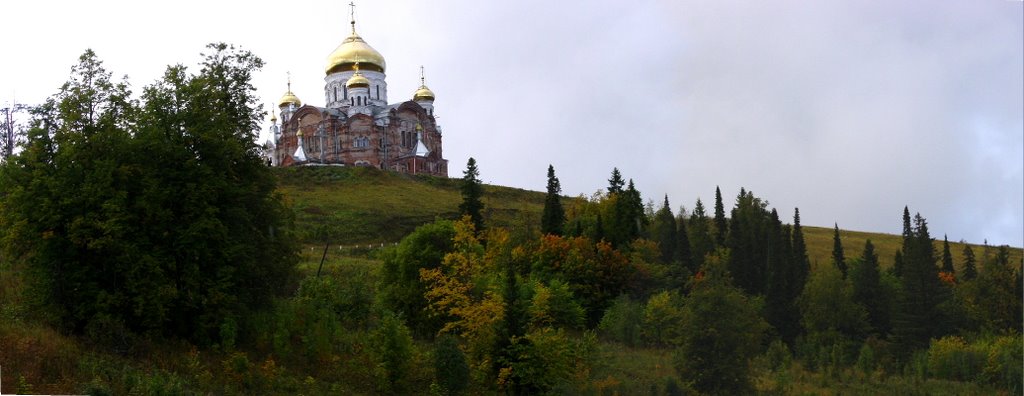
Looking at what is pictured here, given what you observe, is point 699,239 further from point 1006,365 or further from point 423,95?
point 423,95

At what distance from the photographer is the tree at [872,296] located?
48.4m

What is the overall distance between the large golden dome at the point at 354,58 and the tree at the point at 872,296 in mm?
48573

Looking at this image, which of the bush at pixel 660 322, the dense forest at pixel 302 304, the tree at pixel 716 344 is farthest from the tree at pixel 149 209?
the bush at pixel 660 322

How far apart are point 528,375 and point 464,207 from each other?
19.8 metres

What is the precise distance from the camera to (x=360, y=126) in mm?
82875

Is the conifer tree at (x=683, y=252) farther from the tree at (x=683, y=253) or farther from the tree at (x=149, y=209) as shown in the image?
the tree at (x=149, y=209)

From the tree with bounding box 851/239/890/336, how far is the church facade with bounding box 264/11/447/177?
4093cm

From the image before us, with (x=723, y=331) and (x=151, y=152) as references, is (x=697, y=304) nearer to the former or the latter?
(x=723, y=331)

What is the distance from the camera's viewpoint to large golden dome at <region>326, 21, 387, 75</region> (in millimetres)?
86562

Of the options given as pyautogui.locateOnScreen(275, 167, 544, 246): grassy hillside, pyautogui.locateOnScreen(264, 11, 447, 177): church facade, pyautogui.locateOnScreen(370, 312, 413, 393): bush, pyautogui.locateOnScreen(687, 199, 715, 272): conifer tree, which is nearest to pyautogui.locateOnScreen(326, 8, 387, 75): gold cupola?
pyautogui.locateOnScreen(264, 11, 447, 177): church facade

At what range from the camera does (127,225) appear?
25.6 m

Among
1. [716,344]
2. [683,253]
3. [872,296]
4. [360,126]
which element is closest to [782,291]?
[872,296]

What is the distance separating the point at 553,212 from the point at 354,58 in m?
42.6

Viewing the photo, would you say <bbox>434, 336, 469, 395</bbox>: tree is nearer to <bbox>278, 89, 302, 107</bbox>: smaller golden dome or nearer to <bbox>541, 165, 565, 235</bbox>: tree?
<bbox>541, 165, 565, 235</bbox>: tree
